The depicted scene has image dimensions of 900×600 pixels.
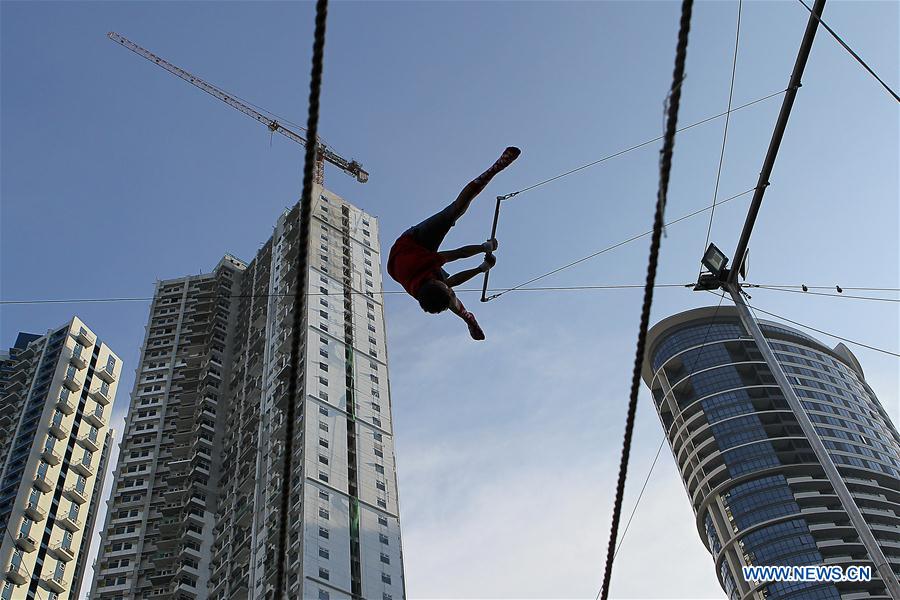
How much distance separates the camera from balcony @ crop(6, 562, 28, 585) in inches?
2908

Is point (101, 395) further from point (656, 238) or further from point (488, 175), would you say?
point (656, 238)

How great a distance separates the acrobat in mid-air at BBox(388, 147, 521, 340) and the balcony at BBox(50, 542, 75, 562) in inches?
3042

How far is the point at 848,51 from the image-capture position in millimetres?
16047

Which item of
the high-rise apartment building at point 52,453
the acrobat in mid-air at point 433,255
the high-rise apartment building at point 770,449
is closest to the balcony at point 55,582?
the high-rise apartment building at point 52,453

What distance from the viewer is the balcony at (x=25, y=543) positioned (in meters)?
76.5

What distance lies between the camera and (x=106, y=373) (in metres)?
99.5

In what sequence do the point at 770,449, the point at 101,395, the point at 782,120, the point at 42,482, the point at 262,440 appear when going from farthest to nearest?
1. the point at 770,449
2. the point at 101,395
3. the point at 42,482
4. the point at 262,440
5. the point at 782,120

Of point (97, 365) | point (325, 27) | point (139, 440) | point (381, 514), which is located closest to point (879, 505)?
point (381, 514)

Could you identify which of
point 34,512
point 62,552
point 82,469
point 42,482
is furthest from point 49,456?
point 62,552

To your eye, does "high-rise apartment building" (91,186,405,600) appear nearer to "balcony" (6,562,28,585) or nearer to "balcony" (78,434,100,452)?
"balcony" (78,434,100,452)

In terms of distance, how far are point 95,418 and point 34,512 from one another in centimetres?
1614

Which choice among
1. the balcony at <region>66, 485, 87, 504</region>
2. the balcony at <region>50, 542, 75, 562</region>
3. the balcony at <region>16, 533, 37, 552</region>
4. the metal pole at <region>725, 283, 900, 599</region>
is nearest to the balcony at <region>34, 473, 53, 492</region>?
the balcony at <region>66, 485, 87, 504</region>

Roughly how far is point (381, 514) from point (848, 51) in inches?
2202

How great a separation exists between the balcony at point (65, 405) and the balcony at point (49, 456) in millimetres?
5478
